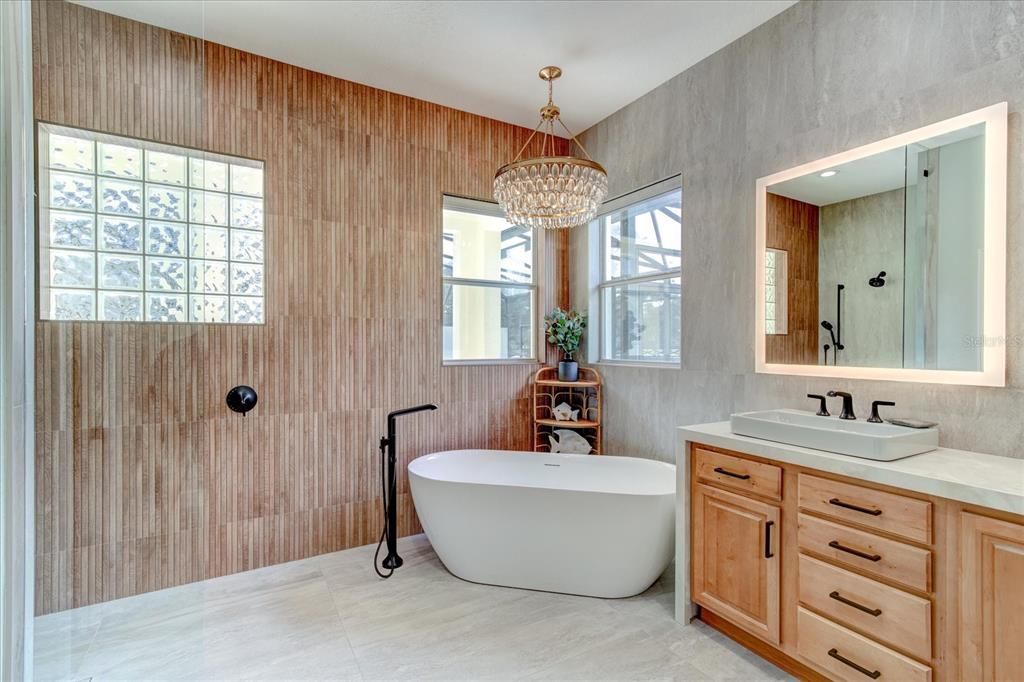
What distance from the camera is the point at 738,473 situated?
6.22 feet

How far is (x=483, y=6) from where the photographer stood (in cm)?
223

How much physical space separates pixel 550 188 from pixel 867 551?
1942 millimetres

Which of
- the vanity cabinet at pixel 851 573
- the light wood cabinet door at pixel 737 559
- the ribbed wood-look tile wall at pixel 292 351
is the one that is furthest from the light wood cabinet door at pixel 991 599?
the ribbed wood-look tile wall at pixel 292 351

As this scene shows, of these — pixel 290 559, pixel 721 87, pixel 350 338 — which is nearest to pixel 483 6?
pixel 721 87

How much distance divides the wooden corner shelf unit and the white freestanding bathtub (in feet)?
2.67

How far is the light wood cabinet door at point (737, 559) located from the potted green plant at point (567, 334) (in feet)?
5.00

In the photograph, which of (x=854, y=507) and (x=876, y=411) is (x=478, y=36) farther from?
(x=854, y=507)

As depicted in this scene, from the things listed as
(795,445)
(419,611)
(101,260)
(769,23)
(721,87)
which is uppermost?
(769,23)

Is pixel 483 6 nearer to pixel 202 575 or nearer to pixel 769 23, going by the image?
pixel 769 23

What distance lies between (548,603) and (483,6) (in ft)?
9.74

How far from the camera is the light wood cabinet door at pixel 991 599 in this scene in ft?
3.96

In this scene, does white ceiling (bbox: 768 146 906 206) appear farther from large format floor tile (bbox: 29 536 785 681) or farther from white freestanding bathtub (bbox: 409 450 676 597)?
large format floor tile (bbox: 29 536 785 681)

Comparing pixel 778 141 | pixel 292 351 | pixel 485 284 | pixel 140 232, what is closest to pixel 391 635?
pixel 292 351

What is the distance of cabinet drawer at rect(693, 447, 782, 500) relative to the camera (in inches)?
70.1
